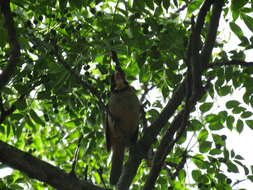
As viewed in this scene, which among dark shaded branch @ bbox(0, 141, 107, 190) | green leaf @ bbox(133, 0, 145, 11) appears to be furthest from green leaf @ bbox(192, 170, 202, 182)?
green leaf @ bbox(133, 0, 145, 11)

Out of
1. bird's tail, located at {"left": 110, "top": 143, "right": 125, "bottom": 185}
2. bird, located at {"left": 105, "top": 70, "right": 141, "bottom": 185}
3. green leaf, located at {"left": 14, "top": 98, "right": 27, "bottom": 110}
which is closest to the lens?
green leaf, located at {"left": 14, "top": 98, "right": 27, "bottom": 110}

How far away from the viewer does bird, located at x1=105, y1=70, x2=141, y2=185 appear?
5.46m

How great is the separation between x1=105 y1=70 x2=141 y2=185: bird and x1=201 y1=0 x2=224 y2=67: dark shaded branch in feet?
5.44

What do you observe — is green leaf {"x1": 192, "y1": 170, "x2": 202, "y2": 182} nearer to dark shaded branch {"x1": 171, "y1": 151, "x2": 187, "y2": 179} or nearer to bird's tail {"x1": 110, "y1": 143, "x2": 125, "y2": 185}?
dark shaded branch {"x1": 171, "y1": 151, "x2": 187, "y2": 179}

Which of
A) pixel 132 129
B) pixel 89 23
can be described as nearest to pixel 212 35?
pixel 89 23

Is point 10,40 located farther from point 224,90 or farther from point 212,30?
point 224,90

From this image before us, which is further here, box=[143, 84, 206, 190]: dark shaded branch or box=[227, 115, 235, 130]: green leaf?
box=[227, 115, 235, 130]: green leaf

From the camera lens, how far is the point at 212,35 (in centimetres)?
374

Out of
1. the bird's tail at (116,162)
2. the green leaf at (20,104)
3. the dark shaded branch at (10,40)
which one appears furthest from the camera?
the bird's tail at (116,162)

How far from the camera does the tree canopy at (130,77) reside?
359 centimetres

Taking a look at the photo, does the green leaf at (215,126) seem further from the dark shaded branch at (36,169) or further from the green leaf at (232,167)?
the dark shaded branch at (36,169)

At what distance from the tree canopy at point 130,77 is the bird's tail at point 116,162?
19.4 inches

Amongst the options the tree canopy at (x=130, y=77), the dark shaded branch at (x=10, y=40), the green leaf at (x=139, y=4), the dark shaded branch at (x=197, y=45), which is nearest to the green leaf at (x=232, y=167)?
the tree canopy at (x=130, y=77)

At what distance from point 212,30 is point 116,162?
249cm
